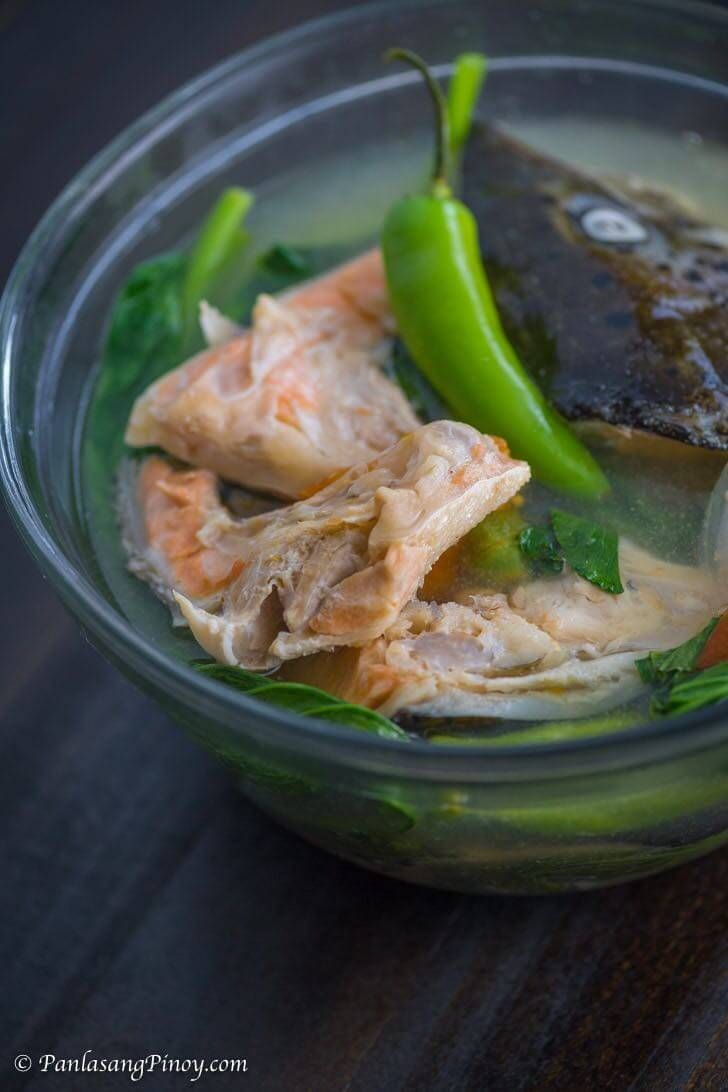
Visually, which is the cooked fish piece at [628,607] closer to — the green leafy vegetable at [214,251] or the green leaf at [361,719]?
the green leaf at [361,719]

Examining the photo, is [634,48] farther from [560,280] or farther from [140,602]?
[140,602]

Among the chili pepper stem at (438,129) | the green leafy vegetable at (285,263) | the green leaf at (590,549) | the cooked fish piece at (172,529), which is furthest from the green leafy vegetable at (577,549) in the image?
the green leafy vegetable at (285,263)

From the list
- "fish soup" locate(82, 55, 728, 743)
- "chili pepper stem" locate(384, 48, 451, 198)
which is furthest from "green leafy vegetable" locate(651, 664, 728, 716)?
"chili pepper stem" locate(384, 48, 451, 198)

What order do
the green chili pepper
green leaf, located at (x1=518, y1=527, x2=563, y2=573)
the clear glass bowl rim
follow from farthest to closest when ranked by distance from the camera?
1. the green chili pepper
2. green leaf, located at (x1=518, y1=527, x2=563, y2=573)
3. the clear glass bowl rim

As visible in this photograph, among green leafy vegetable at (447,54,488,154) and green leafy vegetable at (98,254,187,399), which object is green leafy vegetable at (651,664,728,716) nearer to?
green leafy vegetable at (98,254,187,399)

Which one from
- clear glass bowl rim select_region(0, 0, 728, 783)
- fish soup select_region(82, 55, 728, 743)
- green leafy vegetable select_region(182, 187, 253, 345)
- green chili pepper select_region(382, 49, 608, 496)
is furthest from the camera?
green leafy vegetable select_region(182, 187, 253, 345)

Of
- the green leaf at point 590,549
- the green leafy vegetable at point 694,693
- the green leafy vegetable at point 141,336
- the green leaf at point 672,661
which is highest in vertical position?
the green leafy vegetable at point 141,336

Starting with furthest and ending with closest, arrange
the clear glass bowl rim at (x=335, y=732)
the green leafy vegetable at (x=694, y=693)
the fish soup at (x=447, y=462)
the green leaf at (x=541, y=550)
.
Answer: the green leaf at (x=541, y=550)
the fish soup at (x=447, y=462)
the green leafy vegetable at (x=694, y=693)
the clear glass bowl rim at (x=335, y=732)
